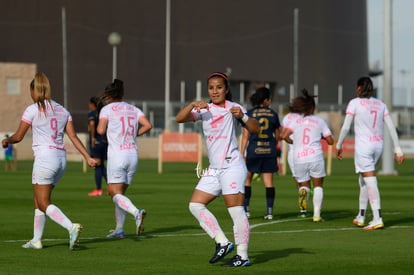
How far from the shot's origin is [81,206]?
20.8 m

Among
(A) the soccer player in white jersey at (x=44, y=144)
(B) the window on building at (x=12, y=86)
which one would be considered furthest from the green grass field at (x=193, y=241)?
(B) the window on building at (x=12, y=86)

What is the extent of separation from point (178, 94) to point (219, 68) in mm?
5952

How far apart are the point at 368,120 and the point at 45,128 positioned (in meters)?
5.33

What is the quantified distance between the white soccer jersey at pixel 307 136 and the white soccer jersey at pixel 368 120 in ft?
5.15

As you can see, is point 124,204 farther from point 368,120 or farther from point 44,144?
point 368,120

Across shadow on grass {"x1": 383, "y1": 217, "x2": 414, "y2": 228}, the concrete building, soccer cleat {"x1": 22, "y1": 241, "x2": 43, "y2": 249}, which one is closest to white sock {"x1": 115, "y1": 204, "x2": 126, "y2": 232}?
soccer cleat {"x1": 22, "y1": 241, "x2": 43, "y2": 249}

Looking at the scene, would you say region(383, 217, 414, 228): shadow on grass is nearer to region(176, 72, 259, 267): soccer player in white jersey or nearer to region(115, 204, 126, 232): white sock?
region(115, 204, 126, 232): white sock

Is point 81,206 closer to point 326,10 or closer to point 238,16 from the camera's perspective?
point 238,16

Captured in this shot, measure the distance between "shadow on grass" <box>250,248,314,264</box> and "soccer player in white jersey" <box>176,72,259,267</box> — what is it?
57cm

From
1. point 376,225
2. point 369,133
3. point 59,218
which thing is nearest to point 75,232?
point 59,218

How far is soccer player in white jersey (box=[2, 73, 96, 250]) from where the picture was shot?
1265cm

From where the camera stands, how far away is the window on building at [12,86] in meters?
63.0

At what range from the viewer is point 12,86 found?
207 ft

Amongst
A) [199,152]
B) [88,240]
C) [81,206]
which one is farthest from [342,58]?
[88,240]
